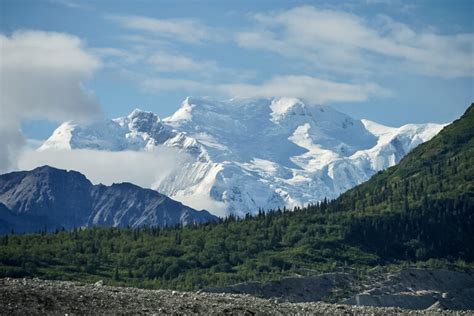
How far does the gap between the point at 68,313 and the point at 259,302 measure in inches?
793

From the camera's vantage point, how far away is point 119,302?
8269 centimetres

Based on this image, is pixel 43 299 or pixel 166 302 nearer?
pixel 43 299

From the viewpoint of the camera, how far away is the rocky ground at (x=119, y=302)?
258 ft

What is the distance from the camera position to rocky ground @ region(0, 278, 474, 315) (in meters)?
78.8

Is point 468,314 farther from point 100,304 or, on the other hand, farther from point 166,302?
point 100,304

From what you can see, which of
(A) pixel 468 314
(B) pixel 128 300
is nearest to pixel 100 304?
(B) pixel 128 300

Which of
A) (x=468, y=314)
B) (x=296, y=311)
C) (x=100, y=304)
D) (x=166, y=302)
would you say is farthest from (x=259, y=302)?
(x=468, y=314)

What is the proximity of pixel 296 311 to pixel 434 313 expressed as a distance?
18.2m

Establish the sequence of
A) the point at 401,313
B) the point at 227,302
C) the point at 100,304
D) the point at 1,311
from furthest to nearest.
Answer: the point at 401,313
the point at 227,302
the point at 100,304
the point at 1,311

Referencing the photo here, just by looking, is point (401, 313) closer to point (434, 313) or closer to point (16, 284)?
point (434, 313)

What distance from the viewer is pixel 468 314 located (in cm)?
10181

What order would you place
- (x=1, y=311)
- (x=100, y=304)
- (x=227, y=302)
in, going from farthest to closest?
1. (x=227, y=302)
2. (x=100, y=304)
3. (x=1, y=311)

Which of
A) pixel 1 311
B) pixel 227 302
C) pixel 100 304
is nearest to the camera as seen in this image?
pixel 1 311

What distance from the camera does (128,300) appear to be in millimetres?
83750
